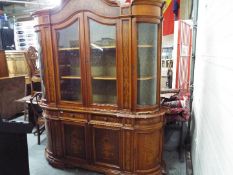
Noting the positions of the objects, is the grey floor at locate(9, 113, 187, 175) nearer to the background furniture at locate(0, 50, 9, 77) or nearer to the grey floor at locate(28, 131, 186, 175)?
the grey floor at locate(28, 131, 186, 175)

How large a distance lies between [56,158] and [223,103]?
244 centimetres

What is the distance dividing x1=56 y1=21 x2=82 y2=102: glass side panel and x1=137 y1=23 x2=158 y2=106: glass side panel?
766 millimetres

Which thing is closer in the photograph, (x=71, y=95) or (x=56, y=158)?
(x=71, y=95)

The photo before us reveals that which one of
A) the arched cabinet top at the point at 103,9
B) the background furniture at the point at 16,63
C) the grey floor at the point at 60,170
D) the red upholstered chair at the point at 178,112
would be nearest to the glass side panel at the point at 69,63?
the arched cabinet top at the point at 103,9

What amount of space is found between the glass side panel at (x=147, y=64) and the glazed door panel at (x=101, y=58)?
0.27 m

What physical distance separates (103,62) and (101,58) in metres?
0.06

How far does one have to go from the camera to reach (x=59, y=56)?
2.57 metres

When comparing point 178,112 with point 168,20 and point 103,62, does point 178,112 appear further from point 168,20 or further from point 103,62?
point 168,20

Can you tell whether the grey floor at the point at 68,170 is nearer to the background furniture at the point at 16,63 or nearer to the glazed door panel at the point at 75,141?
the glazed door panel at the point at 75,141

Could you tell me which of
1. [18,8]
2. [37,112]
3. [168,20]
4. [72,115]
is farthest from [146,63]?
[18,8]

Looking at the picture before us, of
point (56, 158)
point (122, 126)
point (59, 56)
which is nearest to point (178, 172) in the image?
point (122, 126)

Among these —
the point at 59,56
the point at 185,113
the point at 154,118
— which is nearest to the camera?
the point at 154,118

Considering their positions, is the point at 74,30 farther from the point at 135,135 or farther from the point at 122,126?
the point at 135,135

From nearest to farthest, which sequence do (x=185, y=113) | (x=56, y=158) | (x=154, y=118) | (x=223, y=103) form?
(x=223, y=103), (x=154, y=118), (x=56, y=158), (x=185, y=113)
